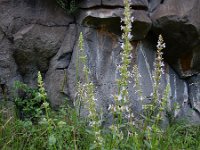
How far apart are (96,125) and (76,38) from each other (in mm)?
1788

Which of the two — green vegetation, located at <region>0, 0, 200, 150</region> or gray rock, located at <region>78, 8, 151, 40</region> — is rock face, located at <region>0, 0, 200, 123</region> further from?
green vegetation, located at <region>0, 0, 200, 150</region>

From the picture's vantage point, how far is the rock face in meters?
3.60

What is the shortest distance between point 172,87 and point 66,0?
4.47 ft

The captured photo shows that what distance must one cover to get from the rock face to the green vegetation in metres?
0.18

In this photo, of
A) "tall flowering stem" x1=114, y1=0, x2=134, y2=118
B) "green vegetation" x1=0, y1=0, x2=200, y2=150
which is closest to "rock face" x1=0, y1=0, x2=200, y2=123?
"green vegetation" x1=0, y1=0, x2=200, y2=150

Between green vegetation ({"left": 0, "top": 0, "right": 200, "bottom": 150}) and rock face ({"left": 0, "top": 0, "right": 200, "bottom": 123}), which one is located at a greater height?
rock face ({"left": 0, "top": 0, "right": 200, "bottom": 123})

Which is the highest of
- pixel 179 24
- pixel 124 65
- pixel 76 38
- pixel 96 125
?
pixel 179 24

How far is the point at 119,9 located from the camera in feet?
11.5

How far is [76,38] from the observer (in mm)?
3727

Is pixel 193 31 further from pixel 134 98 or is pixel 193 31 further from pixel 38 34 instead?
pixel 38 34

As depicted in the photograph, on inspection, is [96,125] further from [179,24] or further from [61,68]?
[179,24]

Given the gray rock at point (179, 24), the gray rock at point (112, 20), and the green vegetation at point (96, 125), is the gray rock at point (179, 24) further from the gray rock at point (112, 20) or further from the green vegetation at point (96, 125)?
the green vegetation at point (96, 125)


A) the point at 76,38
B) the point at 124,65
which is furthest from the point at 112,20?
the point at 124,65

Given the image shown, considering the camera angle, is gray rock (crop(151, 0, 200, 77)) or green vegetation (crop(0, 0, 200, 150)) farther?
gray rock (crop(151, 0, 200, 77))
